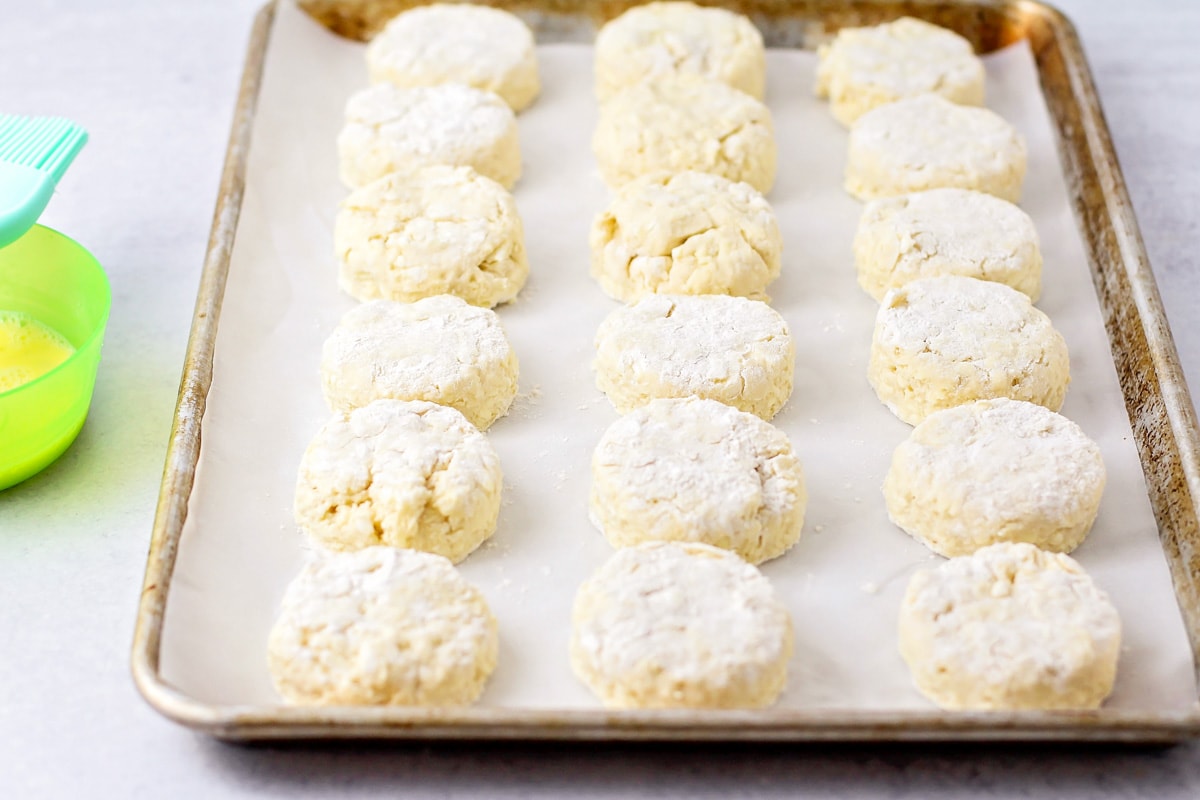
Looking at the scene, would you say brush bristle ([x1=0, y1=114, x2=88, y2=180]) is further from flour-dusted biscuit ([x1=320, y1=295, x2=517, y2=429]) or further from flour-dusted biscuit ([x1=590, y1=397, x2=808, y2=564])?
flour-dusted biscuit ([x1=590, y1=397, x2=808, y2=564])

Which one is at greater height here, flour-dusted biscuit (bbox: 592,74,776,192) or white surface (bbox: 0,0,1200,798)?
flour-dusted biscuit (bbox: 592,74,776,192)

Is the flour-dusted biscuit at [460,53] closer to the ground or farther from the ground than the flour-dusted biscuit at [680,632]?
farther from the ground

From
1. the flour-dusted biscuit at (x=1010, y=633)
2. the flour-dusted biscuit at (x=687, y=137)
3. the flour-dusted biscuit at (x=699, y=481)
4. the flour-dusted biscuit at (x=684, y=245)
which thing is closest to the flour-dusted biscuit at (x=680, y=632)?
the flour-dusted biscuit at (x=699, y=481)

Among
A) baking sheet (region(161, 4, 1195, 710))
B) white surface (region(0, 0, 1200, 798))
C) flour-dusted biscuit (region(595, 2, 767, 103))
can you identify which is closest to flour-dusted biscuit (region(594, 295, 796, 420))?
baking sheet (region(161, 4, 1195, 710))

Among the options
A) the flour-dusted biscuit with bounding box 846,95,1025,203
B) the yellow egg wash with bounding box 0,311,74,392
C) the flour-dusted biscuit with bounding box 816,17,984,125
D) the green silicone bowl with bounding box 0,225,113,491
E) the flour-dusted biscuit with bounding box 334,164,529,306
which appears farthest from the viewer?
the flour-dusted biscuit with bounding box 816,17,984,125

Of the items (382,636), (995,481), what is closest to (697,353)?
(995,481)

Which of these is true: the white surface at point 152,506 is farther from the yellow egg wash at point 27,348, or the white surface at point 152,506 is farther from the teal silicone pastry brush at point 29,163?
the teal silicone pastry brush at point 29,163

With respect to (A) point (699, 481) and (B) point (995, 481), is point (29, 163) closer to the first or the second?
(A) point (699, 481)
